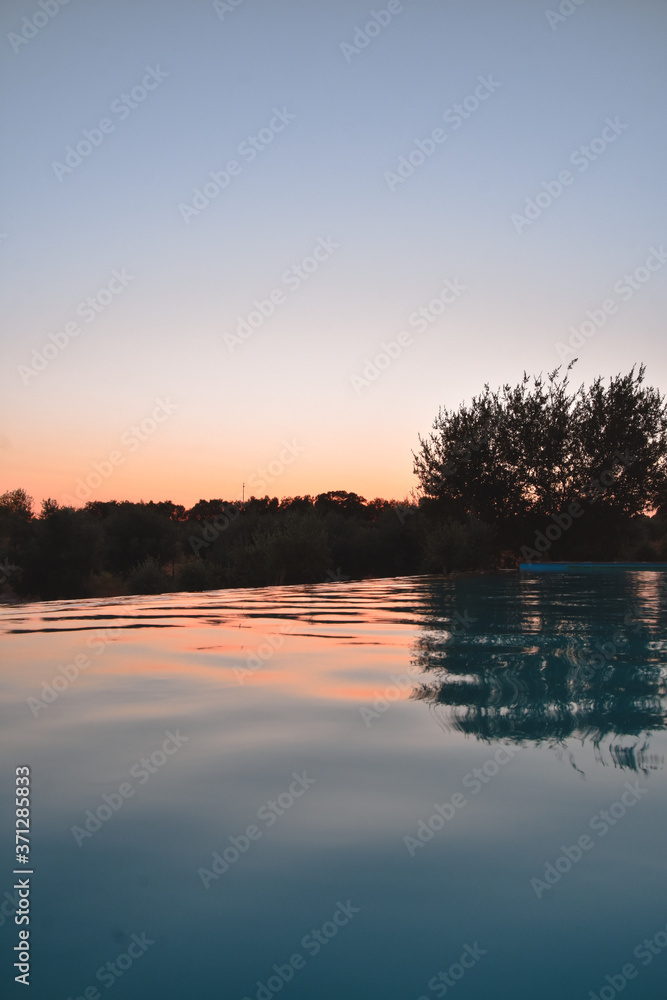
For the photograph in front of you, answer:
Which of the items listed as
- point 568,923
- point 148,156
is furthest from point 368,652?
point 148,156

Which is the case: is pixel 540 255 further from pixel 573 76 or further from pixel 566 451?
pixel 566 451

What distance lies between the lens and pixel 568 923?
1.67 m

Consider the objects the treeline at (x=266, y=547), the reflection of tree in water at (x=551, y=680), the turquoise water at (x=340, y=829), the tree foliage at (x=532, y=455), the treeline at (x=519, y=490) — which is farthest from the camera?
the tree foliage at (x=532, y=455)

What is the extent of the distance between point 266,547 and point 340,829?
17.8 m

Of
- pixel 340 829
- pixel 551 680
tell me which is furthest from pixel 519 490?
pixel 340 829

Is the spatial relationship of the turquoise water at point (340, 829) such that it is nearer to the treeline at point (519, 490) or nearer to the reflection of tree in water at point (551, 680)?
the reflection of tree in water at point (551, 680)

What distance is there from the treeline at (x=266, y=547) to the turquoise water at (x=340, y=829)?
1527cm

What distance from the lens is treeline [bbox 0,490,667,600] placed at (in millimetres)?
20672

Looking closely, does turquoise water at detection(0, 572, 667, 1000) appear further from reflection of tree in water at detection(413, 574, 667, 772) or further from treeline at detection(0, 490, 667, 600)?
treeline at detection(0, 490, 667, 600)

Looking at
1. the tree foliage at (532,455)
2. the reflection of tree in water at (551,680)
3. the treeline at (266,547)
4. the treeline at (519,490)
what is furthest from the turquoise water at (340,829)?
the tree foliage at (532,455)

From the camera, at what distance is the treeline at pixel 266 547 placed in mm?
20672

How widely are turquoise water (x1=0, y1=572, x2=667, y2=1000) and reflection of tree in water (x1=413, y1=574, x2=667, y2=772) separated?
3cm

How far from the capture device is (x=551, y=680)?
4465mm

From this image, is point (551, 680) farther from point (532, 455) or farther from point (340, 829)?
point (532, 455)
